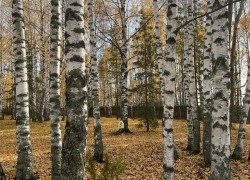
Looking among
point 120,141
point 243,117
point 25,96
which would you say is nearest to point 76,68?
point 25,96

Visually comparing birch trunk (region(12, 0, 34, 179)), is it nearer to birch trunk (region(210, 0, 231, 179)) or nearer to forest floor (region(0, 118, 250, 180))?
forest floor (region(0, 118, 250, 180))

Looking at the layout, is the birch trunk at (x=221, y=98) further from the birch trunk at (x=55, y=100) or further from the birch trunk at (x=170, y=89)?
the birch trunk at (x=55, y=100)

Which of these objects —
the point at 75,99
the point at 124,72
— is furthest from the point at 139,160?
the point at 124,72

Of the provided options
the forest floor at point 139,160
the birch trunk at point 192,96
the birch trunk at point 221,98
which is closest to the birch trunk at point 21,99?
the forest floor at point 139,160

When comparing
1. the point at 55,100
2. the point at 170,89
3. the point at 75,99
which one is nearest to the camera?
the point at 75,99

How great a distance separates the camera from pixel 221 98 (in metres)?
5.21

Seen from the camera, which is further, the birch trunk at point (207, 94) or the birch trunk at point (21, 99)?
the birch trunk at point (207, 94)

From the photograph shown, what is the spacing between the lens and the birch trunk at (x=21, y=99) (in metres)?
8.11

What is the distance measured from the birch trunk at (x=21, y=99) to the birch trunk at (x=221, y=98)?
496cm

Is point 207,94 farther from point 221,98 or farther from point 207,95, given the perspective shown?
point 221,98

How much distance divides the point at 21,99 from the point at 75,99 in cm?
383

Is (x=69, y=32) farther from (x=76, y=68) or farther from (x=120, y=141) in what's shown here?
(x=120, y=141)

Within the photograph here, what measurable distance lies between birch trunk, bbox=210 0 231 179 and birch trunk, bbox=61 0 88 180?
2157 mm

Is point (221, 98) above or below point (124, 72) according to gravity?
below
